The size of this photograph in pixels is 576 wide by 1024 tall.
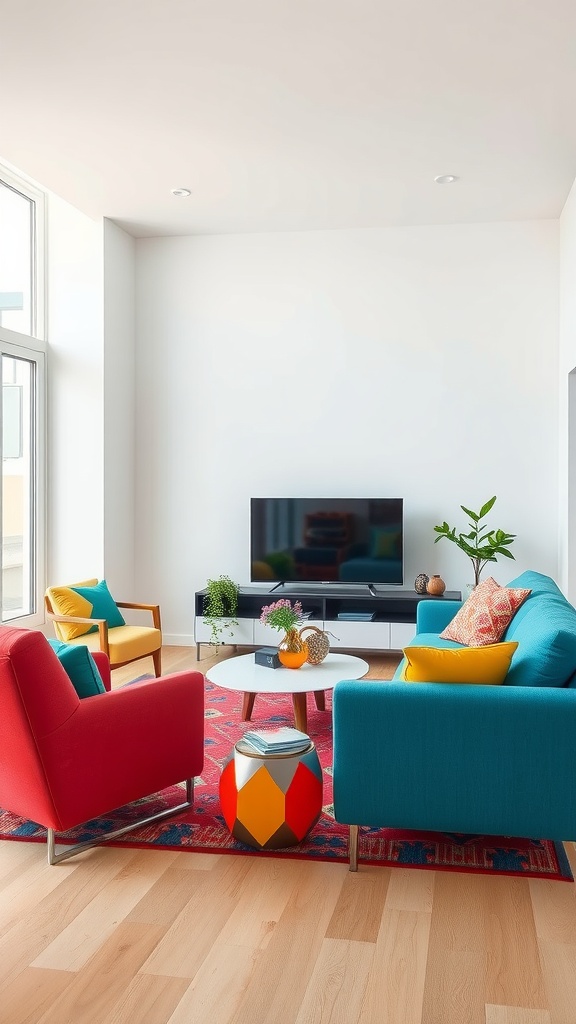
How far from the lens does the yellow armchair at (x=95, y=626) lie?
4.85m

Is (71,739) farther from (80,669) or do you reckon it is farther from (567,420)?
(567,420)

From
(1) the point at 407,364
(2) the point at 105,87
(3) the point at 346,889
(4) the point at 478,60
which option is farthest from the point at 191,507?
(3) the point at 346,889

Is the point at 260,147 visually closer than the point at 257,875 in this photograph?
No

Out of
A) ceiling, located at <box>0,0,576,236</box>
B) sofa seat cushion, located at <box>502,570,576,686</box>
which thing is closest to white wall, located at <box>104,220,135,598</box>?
ceiling, located at <box>0,0,576,236</box>

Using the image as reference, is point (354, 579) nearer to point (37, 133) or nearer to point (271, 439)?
point (271, 439)

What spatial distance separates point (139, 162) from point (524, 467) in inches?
130

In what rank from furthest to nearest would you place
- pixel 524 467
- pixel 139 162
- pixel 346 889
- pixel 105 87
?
1. pixel 524 467
2. pixel 139 162
3. pixel 105 87
4. pixel 346 889

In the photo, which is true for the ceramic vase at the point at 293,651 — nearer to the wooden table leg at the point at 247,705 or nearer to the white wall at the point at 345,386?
the wooden table leg at the point at 247,705

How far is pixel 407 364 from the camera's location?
6.25m

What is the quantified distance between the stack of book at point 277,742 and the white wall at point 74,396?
3441 millimetres

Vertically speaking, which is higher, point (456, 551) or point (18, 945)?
point (456, 551)

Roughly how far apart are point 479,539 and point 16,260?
12.6 feet

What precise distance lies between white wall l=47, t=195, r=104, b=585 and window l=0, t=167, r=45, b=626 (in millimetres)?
91

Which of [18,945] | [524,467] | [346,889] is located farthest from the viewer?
[524,467]
